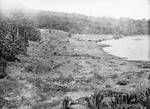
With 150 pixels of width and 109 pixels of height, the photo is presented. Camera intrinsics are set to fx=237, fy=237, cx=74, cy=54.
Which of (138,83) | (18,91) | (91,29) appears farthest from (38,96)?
(91,29)

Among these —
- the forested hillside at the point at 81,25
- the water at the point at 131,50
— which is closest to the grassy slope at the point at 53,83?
the water at the point at 131,50

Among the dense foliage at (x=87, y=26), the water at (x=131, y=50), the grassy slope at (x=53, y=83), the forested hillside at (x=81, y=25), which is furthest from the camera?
the dense foliage at (x=87, y=26)

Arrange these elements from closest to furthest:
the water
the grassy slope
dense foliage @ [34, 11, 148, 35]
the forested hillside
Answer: the grassy slope → the water → the forested hillside → dense foliage @ [34, 11, 148, 35]

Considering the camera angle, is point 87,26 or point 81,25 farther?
point 87,26

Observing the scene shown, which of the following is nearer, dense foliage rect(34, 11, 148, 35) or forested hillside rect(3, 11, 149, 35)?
forested hillside rect(3, 11, 149, 35)

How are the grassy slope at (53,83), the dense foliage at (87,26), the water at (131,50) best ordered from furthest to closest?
A: 1. the dense foliage at (87,26)
2. the water at (131,50)
3. the grassy slope at (53,83)

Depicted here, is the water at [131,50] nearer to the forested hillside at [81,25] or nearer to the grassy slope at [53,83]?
the grassy slope at [53,83]

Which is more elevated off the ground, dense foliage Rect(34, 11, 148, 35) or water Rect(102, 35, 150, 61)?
dense foliage Rect(34, 11, 148, 35)

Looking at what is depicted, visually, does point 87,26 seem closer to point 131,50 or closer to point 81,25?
point 81,25

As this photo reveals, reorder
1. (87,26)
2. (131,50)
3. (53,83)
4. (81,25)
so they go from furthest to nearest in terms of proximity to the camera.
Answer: (87,26)
(81,25)
(131,50)
(53,83)

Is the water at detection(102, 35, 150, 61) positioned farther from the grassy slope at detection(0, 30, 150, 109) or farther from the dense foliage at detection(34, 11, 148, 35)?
the dense foliage at detection(34, 11, 148, 35)

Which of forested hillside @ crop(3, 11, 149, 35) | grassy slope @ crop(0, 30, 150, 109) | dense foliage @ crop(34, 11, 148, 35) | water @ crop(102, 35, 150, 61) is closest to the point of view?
grassy slope @ crop(0, 30, 150, 109)

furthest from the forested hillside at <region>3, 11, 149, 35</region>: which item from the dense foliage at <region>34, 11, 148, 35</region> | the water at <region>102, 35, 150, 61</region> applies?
the water at <region>102, 35, 150, 61</region>

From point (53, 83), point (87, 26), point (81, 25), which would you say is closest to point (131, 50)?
point (53, 83)
